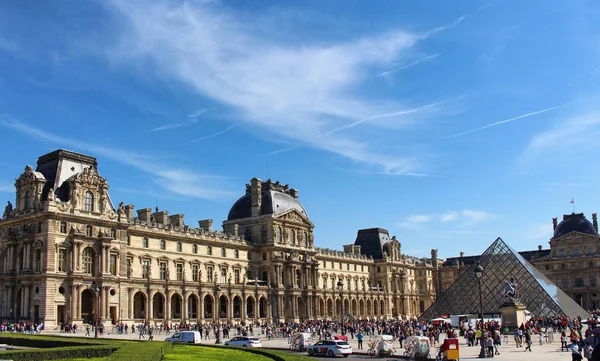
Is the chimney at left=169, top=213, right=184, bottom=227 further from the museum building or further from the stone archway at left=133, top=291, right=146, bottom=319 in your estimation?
the stone archway at left=133, top=291, right=146, bottom=319

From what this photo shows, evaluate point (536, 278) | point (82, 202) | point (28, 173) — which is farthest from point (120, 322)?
point (536, 278)

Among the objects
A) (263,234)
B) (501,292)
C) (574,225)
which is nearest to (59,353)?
(501,292)

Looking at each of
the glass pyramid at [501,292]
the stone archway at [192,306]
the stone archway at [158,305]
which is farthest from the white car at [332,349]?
the stone archway at [192,306]

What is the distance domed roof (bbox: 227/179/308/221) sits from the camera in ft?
276

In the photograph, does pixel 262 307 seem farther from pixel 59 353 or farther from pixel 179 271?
pixel 59 353

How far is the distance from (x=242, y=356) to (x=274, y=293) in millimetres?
55038

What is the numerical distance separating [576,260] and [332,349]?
307ft

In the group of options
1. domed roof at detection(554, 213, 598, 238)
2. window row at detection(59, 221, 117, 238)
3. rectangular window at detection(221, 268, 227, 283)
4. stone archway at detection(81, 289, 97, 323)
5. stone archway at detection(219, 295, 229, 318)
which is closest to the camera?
window row at detection(59, 221, 117, 238)

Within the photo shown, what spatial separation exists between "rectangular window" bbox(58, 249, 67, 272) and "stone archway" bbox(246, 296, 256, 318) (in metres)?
27.5

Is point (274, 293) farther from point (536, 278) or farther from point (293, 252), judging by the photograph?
point (536, 278)

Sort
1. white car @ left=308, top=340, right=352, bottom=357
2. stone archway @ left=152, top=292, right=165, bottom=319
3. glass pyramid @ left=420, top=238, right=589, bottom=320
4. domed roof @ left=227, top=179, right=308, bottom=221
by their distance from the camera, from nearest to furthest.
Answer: white car @ left=308, top=340, right=352, bottom=357 → glass pyramid @ left=420, top=238, right=589, bottom=320 → stone archway @ left=152, top=292, right=165, bottom=319 → domed roof @ left=227, top=179, right=308, bottom=221

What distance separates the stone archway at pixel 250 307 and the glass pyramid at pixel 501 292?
20251mm

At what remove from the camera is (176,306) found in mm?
69938

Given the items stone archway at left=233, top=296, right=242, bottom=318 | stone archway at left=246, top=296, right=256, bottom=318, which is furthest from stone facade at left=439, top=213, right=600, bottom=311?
stone archway at left=233, top=296, right=242, bottom=318
